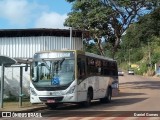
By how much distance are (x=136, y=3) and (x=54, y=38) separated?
8589 millimetres

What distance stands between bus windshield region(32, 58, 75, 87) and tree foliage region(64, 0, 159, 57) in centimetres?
1692

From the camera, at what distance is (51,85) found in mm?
21234

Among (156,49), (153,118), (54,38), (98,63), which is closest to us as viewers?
(153,118)

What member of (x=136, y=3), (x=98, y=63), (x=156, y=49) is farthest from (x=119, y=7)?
(x=156, y=49)

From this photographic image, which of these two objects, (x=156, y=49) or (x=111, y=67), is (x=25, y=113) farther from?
(x=156, y=49)

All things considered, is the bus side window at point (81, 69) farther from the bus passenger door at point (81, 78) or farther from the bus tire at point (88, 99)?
the bus tire at point (88, 99)

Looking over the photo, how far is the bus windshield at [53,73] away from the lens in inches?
837

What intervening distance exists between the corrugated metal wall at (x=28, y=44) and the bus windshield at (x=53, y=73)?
13.7 meters

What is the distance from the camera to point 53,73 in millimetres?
21203

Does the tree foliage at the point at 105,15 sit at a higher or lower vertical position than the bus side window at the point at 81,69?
higher

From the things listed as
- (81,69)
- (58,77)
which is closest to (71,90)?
(58,77)

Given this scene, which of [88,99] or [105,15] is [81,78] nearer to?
[88,99]

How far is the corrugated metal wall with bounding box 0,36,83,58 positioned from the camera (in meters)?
35.4

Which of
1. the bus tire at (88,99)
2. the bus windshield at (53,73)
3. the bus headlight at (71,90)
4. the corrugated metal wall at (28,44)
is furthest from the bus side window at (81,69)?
the corrugated metal wall at (28,44)
